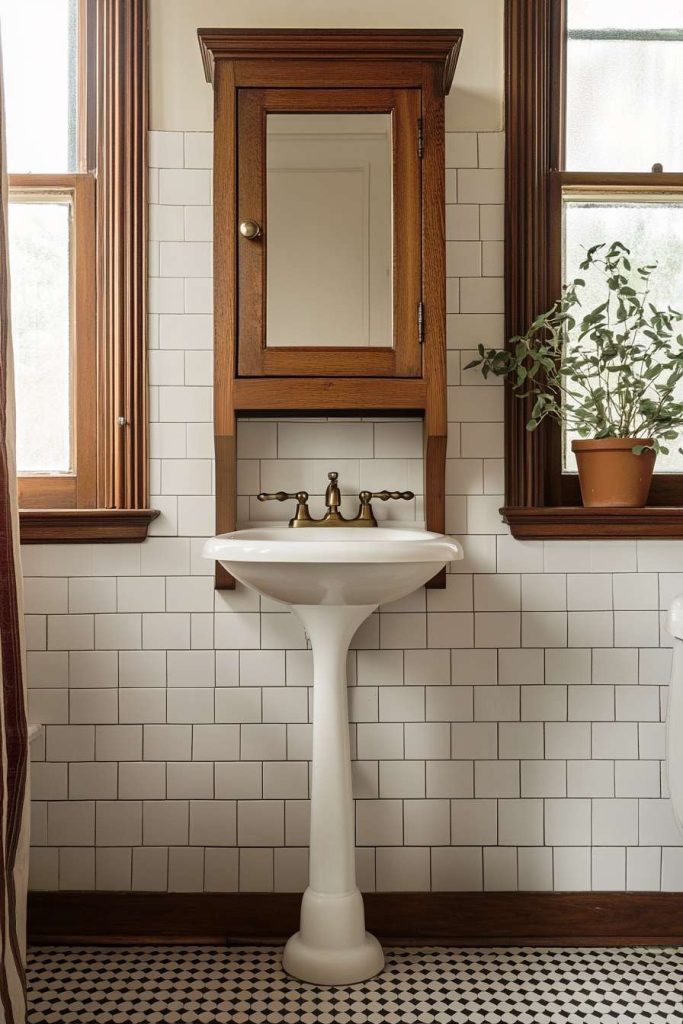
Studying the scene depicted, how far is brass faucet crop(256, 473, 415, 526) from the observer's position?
2.08 m

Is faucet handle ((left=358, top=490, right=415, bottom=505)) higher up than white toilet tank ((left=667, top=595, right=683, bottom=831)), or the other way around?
faucet handle ((left=358, top=490, right=415, bottom=505))

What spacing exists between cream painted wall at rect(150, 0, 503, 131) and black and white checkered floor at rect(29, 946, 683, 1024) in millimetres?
1957

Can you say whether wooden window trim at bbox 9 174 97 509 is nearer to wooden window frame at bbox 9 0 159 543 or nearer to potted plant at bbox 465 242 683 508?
wooden window frame at bbox 9 0 159 543

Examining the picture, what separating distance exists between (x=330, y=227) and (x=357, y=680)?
3.50 feet

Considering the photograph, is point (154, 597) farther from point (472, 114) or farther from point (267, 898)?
point (472, 114)

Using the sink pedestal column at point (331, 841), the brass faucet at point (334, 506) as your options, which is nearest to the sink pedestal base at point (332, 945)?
the sink pedestal column at point (331, 841)

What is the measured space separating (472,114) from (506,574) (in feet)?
3.70

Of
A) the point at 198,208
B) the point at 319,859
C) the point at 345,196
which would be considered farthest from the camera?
the point at 198,208

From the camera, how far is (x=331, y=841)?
1.88 meters

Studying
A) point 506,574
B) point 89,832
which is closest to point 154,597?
point 89,832

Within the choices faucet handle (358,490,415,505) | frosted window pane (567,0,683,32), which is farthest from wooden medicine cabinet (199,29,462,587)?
frosted window pane (567,0,683,32)

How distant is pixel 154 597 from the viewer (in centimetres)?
216

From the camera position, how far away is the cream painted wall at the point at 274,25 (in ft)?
7.05

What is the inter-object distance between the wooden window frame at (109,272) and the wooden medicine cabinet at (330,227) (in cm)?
26
